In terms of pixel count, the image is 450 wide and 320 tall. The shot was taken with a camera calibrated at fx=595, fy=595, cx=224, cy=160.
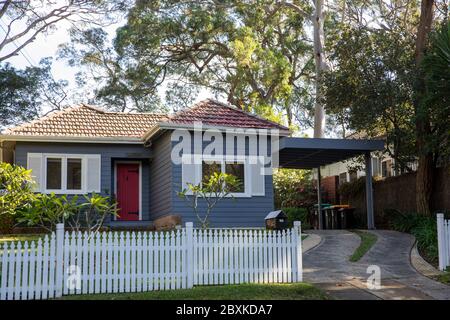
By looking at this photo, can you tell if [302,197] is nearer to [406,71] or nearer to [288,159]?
[288,159]

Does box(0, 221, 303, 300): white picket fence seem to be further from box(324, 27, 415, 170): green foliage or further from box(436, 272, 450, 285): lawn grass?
box(324, 27, 415, 170): green foliage

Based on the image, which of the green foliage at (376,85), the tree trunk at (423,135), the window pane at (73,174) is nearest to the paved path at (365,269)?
the tree trunk at (423,135)

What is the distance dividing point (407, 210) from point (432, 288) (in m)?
9.64

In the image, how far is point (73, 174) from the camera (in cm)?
1934

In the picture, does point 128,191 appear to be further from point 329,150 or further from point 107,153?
point 329,150

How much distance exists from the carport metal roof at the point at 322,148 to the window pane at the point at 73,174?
6600 mm

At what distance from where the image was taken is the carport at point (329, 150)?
1861 centimetres

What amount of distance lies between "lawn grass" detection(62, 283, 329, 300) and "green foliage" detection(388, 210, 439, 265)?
4.64 meters

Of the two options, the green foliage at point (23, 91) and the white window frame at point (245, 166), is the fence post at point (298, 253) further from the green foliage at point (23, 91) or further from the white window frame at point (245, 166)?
the green foliage at point (23, 91)

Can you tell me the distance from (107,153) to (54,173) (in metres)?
1.81

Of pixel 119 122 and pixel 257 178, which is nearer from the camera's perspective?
pixel 257 178

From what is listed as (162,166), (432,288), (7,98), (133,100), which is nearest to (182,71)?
(133,100)

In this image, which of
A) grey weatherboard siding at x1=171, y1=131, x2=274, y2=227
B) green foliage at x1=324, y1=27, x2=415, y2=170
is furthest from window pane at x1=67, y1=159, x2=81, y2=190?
green foliage at x1=324, y1=27, x2=415, y2=170

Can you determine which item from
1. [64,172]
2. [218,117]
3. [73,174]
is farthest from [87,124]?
[218,117]
